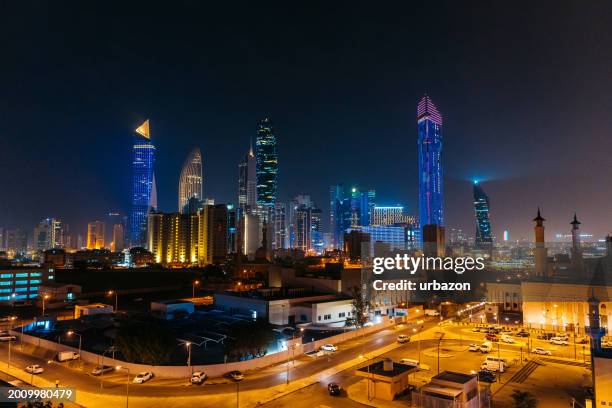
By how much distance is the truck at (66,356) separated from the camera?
26688 millimetres

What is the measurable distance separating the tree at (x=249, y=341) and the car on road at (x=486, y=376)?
1262 centimetres

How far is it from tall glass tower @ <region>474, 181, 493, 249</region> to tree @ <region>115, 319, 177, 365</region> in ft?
534

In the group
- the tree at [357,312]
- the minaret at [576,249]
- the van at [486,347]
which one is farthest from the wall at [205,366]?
the minaret at [576,249]

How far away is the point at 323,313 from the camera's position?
3872 cm

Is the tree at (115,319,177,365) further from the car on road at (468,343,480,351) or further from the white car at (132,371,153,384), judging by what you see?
the car on road at (468,343,480,351)

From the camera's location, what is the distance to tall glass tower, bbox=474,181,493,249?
172 m

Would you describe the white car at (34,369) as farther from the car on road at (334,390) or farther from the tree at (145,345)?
the car on road at (334,390)

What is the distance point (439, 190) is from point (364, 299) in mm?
146952

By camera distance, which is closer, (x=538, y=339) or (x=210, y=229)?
(x=538, y=339)

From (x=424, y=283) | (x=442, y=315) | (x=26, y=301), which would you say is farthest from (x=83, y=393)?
(x=26, y=301)

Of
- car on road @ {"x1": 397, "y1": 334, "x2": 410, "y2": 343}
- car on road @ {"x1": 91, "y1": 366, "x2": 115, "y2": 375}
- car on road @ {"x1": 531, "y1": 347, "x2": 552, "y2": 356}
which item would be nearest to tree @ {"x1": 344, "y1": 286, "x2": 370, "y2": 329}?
car on road @ {"x1": 397, "y1": 334, "x2": 410, "y2": 343}

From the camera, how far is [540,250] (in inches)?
1945

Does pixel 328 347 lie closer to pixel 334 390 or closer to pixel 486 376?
pixel 334 390

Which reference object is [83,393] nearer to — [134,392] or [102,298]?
[134,392]
